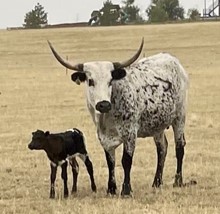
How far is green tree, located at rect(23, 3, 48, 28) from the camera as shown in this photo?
122438 millimetres

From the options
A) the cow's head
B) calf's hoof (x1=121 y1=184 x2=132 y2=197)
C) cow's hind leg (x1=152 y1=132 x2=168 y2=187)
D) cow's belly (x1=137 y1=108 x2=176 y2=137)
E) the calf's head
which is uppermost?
the cow's head

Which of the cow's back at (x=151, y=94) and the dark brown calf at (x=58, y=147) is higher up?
the cow's back at (x=151, y=94)

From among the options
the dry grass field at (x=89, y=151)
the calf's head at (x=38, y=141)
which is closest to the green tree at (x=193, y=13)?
the dry grass field at (x=89, y=151)

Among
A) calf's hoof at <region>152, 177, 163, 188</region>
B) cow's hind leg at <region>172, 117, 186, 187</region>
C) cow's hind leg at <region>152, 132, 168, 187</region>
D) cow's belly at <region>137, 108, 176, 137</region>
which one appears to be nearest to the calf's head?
cow's belly at <region>137, 108, 176, 137</region>

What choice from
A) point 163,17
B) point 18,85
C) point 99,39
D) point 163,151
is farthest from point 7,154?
point 163,17

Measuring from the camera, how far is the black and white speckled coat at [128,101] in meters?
12.2

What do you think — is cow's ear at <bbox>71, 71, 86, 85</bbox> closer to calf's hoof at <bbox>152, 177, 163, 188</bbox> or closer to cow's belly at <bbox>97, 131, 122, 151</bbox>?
cow's belly at <bbox>97, 131, 122, 151</bbox>

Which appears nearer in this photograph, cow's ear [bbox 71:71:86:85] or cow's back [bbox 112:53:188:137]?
cow's ear [bbox 71:71:86:85]

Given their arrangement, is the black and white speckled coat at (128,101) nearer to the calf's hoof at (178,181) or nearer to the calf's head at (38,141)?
the calf's hoof at (178,181)

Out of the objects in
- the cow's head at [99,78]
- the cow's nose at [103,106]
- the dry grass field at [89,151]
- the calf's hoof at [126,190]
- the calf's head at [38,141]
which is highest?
the cow's head at [99,78]

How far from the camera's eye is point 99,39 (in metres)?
81.7

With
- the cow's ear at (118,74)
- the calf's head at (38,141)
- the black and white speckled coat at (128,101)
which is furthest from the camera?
the calf's head at (38,141)

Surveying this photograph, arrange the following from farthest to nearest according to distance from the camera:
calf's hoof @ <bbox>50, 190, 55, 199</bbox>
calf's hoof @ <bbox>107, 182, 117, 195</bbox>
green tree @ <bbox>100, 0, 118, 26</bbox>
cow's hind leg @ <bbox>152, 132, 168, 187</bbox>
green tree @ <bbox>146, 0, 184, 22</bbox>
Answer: green tree @ <bbox>146, 0, 184, 22</bbox> → green tree @ <bbox>100, 0, 118, 26</bbox> → cow's hind leg @ <bbox>152, 132, 168, 187</bbox> → calf's hoof @ <bbox>107, 182, 117, 195</bbox> → calf's hoof @ <bbox>50, 190, 55, 199</bbox>

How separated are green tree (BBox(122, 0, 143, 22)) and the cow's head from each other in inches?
4441
